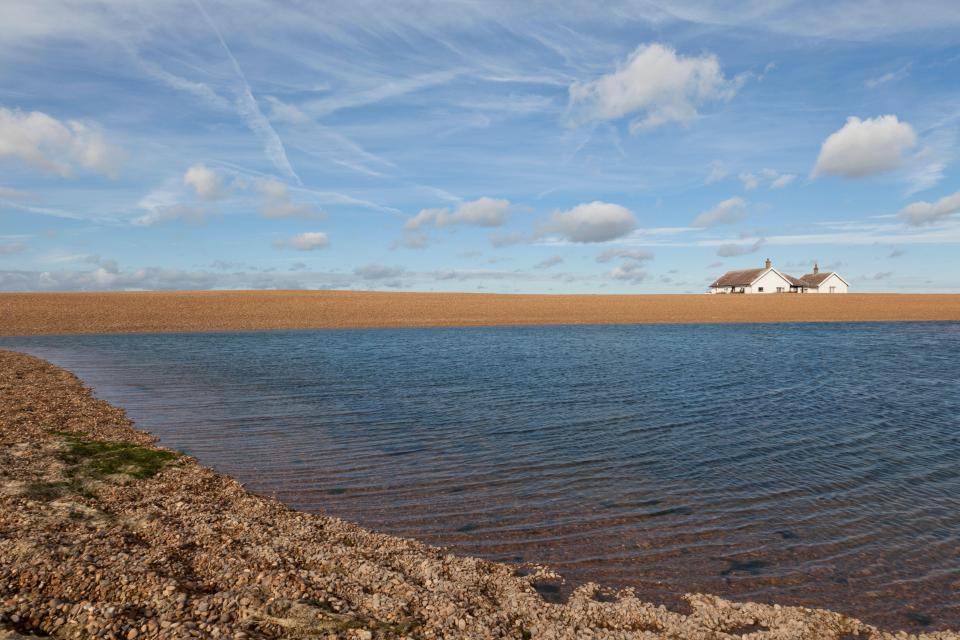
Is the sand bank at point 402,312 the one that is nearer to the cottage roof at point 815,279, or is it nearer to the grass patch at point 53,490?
the cottage roof at point 815,279

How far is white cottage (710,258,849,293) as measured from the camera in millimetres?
108875

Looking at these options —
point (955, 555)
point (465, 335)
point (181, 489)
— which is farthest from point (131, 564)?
point (465, 335)

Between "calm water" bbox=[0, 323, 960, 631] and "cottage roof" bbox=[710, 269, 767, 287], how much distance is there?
82487 mm

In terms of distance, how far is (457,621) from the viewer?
6.54m

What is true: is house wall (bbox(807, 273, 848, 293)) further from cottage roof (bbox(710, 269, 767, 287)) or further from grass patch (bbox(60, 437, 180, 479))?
grass patch (bbox(60, 437, 180, 479))

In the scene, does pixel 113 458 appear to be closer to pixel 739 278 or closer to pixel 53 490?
pixel 53 490

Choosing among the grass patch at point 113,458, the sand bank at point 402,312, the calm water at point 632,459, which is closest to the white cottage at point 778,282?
the sand bank at point 402,312

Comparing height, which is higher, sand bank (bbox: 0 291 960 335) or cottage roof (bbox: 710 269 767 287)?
cottage roof (bbox: 710 269 767 287)

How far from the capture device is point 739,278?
375ft

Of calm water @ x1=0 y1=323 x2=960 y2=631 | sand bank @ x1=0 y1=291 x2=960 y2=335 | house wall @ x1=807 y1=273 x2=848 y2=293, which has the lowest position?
calm water @ x1=0 y1=323 x2=960 y2=631

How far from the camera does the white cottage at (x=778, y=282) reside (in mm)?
108875

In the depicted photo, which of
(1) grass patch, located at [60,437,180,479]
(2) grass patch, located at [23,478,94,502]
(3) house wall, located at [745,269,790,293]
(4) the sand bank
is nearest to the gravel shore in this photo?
(2) grass patch, located at [23,478,94,502]

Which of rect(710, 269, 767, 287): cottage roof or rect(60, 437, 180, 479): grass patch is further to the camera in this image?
rect(710, 269, 767, 287): cottage roof

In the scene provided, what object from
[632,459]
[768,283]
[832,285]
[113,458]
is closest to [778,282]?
[768,283]
